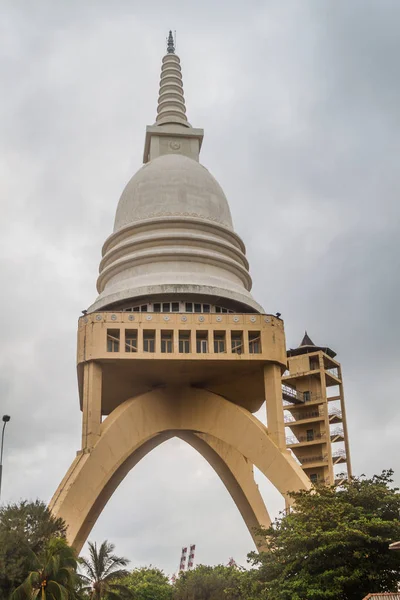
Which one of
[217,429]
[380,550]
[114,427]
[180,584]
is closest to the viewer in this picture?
[380,550]

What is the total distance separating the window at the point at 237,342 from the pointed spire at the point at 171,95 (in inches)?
682

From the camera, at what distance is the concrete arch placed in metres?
38.0

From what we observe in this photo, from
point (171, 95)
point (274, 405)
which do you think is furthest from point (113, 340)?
point (171, 95)

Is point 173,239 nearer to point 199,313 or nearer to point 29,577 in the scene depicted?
point 199,313

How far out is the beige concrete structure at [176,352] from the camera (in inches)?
1564

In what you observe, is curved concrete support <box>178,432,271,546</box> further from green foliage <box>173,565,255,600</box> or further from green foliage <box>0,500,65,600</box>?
→ green foliage <box>0,500,65,600</box>

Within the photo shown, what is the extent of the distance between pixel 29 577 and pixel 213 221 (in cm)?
2537

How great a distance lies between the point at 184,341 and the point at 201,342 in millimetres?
823

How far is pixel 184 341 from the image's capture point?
4128 cm

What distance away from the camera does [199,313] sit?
4156 centimetres

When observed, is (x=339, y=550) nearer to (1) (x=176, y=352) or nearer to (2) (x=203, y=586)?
(1) (x=176, y=352)

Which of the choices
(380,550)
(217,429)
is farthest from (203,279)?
(380,550)

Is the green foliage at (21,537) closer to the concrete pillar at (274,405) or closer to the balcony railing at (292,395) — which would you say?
the concrete pillar at (274,405)

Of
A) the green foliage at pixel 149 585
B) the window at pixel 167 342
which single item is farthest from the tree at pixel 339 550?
the green foliage at pixel 149 585
